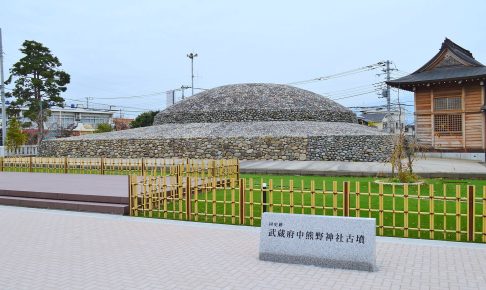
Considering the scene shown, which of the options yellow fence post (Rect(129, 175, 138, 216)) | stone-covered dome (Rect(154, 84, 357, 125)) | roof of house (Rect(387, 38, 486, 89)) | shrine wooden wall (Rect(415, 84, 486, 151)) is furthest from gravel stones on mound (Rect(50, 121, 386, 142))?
yellow fence post (Rect(129, 175, 138, 216))

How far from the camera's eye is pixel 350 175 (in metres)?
16.7

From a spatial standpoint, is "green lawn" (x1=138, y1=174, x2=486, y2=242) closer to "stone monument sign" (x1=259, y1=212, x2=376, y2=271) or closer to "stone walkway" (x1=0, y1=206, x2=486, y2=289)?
"stone walkway" (x1=0, y1=206, x2=486, y2=289)

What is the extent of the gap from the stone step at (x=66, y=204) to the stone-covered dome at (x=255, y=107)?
2269 cm

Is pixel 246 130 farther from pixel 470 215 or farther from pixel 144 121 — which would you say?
pixel 144 121

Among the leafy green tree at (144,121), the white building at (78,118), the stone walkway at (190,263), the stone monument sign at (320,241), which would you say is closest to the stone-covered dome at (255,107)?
the leafy green tree at (144,121)

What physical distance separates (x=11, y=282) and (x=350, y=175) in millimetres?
13100

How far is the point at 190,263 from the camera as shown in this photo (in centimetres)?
620

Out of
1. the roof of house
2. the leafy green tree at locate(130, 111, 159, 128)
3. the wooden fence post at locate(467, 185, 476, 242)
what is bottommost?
the wooden fence post at locate(467, 185, 476, 242)

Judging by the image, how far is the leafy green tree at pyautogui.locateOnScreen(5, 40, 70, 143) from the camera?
40719 mm

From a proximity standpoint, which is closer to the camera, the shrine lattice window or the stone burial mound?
the stone burial mound

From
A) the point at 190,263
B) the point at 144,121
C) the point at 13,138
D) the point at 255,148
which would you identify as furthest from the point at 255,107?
the point at 190,263

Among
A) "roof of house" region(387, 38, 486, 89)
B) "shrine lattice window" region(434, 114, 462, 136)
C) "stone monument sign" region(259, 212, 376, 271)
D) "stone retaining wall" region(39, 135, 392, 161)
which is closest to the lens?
"stone monument sign" region(259, 212, 376, 271)

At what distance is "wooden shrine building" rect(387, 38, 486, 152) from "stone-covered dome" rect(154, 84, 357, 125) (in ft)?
25.7

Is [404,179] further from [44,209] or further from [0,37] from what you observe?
[0,37]
